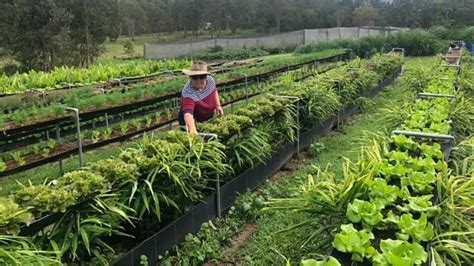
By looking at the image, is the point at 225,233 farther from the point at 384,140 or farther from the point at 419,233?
the point at 419,233

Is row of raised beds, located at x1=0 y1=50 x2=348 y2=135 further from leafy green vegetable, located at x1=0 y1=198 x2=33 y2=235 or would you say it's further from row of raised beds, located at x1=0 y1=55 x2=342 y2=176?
leafy green vegetable, located at x1=0 y1=198 x2=33 y2=235

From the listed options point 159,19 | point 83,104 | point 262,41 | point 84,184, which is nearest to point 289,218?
point 84,184

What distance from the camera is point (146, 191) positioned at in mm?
2834

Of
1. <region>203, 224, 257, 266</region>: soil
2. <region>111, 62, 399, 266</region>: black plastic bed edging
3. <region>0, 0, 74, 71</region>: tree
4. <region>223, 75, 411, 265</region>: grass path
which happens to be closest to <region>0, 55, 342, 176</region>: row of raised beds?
<region>223, 75, 411, 265</region>: grass path

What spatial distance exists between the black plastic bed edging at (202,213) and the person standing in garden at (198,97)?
2.24 ft

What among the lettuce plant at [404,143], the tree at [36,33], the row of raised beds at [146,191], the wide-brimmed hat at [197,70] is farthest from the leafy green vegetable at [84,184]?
the tree at [36,33]

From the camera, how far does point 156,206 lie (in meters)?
2.75

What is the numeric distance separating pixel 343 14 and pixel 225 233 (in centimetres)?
4555

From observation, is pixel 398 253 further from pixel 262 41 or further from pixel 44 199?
pixel 262 41

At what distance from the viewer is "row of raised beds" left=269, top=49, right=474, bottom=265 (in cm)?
173

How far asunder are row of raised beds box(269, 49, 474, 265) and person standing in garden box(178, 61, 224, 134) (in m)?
1.65

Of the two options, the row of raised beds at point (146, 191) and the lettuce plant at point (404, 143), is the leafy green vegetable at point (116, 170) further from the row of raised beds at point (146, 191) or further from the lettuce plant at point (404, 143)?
the lettuce plant at point (404, 143)

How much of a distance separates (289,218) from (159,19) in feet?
166

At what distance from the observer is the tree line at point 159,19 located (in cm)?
2192
